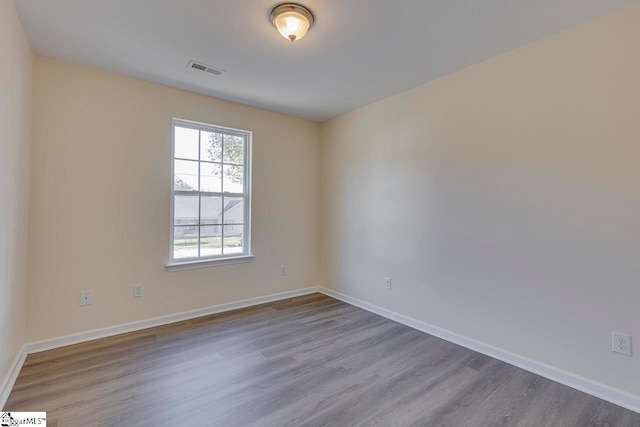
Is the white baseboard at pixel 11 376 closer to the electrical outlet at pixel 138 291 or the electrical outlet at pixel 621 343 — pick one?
the electrical outlet at pixel 138 291

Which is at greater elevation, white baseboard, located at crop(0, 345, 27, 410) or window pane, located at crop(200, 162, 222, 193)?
window pane, located at crop(200, 162, 222, 193)

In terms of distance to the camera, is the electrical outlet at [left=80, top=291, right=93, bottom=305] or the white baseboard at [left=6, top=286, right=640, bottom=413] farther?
the electrical outlet at [left=80, top=291, right=93, bottom=305]

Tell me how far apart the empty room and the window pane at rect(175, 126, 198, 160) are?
2 centimetres

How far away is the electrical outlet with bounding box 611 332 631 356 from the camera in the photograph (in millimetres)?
1812

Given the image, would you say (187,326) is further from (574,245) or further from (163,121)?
(574,245)

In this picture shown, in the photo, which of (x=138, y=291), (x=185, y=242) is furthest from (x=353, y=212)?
(x=138, y=291)

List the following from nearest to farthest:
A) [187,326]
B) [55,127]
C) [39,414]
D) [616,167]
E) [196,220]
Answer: [39,414]
[616,167]
[55,127]
[187,326]
[196,220]

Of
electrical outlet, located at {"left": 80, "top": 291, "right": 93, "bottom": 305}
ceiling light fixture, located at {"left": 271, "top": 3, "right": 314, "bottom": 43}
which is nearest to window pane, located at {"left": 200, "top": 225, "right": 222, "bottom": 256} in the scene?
electrical outlet, located at {"left": 80, "top": 291, "right": 93, "bottom": 305}

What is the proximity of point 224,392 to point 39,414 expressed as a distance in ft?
3.28

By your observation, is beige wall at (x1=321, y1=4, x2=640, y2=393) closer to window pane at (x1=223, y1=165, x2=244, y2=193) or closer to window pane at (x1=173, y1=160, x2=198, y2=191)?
window pane at (x1=223, y1=165, x2=244, y2=193)

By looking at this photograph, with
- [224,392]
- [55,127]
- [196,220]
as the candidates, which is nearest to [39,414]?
[224,392]

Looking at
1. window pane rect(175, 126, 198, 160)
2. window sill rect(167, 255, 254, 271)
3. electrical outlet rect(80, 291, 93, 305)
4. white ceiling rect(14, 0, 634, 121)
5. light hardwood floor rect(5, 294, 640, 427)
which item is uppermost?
white ceiling rect(14, 0, 634, 121)

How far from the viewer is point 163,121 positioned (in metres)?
2.99

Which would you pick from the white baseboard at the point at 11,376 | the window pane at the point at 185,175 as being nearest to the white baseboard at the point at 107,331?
the white baseboard at the point at 11,376
